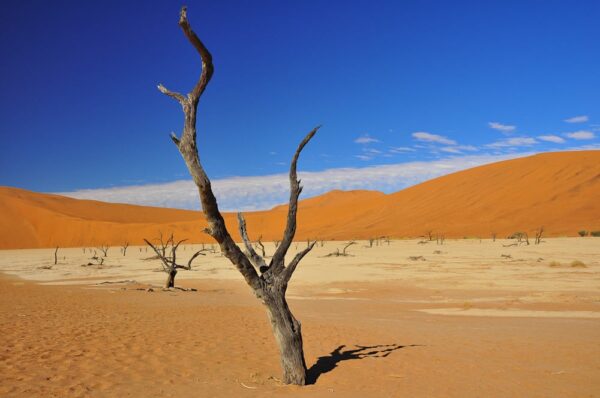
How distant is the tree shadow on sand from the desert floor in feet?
0.11

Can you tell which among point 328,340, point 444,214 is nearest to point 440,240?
point 444,214

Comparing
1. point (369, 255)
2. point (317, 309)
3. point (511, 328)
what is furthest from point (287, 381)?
point (369, 255)

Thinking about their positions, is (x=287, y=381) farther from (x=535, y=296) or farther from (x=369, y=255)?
(x=369, y=255)

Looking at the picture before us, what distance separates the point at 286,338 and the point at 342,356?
220cm

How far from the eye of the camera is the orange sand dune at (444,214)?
54094 mm

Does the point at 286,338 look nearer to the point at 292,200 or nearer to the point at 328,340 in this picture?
the point at 292,200

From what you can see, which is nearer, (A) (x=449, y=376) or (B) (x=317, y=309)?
(A) (x=449, y=376)

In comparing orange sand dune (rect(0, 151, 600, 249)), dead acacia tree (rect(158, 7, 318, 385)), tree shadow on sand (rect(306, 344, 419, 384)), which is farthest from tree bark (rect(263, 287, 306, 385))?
orange sand dune (rect(0, 151, 600, 249))

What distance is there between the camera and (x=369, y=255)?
35.0 m

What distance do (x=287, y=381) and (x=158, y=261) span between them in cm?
3218

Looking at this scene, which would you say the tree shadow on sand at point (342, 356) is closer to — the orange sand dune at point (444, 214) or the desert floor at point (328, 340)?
the desert floor at point (328, 340)

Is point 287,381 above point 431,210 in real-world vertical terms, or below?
below

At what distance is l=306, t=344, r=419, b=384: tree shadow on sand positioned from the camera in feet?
25.1

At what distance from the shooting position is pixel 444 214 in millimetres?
64625
